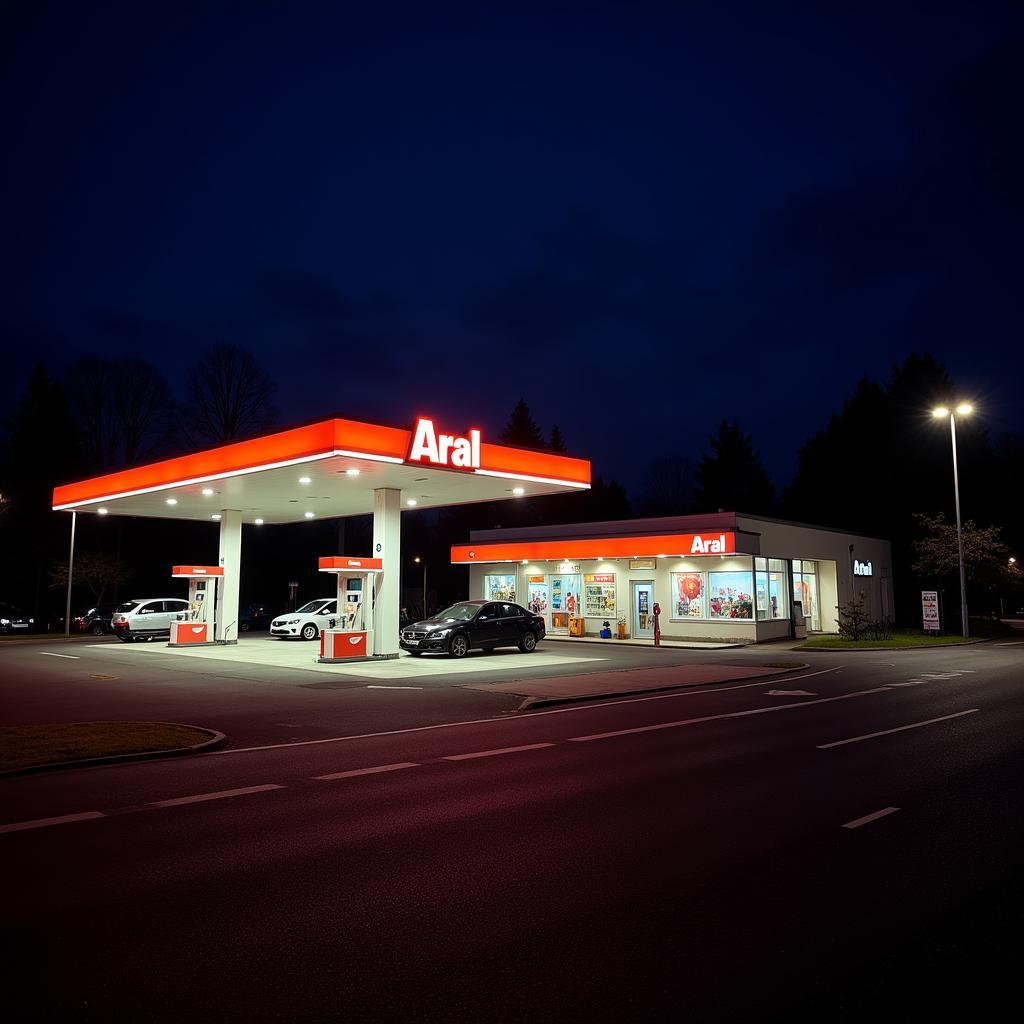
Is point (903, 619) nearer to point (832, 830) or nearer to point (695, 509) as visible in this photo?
point (695, 509)

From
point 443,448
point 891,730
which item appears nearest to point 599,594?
point 443,448

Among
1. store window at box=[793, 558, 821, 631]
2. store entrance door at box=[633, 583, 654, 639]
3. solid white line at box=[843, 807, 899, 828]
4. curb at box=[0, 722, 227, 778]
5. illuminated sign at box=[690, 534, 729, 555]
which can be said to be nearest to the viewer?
solid white line at box=[843, 807, 899, 828]

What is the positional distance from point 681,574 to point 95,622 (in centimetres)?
2851

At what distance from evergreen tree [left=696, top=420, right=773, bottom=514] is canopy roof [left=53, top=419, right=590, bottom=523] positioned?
Answer: 48999 millimetres

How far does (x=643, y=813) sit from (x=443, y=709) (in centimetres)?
711

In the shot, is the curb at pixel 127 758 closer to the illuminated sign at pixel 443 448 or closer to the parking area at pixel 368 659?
the parking area at pixel 368 659

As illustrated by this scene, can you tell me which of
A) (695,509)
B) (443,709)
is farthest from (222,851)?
(695,509)

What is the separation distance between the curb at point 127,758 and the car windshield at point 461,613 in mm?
14613

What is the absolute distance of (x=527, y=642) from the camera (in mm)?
26953

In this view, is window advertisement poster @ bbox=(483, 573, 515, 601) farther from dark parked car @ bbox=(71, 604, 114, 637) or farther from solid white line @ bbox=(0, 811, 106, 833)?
solid white line @ bbox=(0, 811, 106, 833)

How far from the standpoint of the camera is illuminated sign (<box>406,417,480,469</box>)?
19.6m

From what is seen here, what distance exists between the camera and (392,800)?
24.4ft

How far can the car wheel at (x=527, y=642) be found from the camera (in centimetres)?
2682

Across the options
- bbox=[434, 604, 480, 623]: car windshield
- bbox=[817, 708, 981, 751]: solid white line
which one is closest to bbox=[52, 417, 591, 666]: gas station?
bbox=[434, 604, 480, 623]: car windshield
